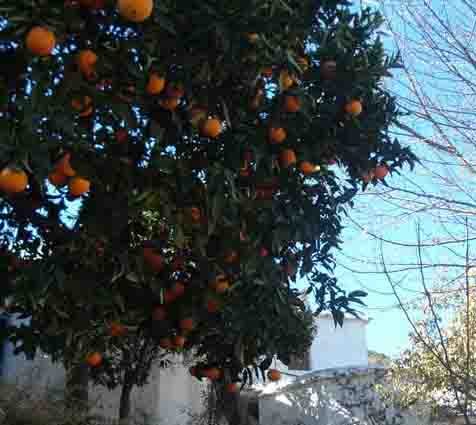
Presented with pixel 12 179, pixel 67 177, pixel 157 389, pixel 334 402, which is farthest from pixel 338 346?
pixel 12 179

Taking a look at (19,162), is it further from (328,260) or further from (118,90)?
(328,260)

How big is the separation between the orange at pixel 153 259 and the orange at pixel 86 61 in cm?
107

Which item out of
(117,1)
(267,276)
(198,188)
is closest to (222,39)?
(117,1)

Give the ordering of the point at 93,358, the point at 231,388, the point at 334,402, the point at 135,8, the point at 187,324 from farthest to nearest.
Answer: the point at 334,402
the point at 231,388
the point at 187,324
the point at 93,358
the point at 135,8

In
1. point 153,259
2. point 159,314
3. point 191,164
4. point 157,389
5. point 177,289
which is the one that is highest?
point 191,164

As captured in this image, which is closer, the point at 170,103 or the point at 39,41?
the point at 39,41

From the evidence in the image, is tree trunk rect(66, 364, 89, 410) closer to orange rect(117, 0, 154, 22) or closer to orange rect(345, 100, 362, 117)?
orange rect(345, 100, 362, 117)

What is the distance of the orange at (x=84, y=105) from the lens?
264 centimetres

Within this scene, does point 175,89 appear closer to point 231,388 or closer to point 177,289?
point 177,289

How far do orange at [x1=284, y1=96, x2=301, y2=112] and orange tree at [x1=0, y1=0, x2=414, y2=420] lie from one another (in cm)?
1

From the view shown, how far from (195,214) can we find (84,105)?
80cm

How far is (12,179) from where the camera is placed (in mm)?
2277

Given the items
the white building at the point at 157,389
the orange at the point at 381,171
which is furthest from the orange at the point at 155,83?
the white building at the point at 157,389

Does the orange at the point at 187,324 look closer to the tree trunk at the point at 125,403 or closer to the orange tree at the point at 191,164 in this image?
the orange tree at the point at 191,164
